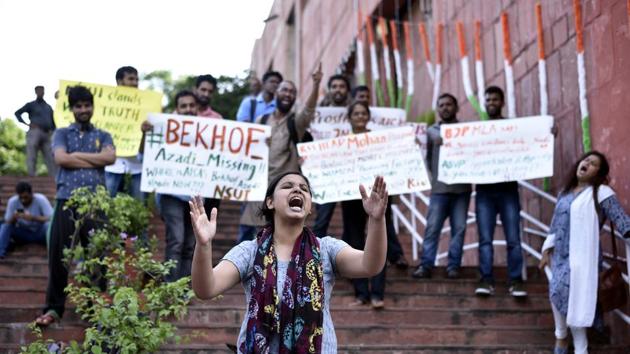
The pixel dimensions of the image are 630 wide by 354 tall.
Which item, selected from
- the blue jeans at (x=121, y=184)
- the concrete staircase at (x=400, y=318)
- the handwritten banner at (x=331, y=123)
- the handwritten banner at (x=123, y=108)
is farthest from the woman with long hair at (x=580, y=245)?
the handwritten banner at (x=123, y=108)

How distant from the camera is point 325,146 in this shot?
8531mm

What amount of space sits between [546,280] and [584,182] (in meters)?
1.56

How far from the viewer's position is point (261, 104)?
396 inches

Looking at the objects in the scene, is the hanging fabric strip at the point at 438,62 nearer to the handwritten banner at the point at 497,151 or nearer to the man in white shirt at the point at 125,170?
the handwritten banner at the point at 497,151

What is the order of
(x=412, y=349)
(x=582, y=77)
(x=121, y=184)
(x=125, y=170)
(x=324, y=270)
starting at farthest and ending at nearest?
(x=121, y=184) → (x=125, y=170) → (x=582, y=77) → (x=412, y=349) → (x=324, y=270)

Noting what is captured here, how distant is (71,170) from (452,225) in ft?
11.6

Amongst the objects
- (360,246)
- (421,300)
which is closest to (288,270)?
(360,246)

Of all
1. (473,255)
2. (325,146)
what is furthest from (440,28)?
(325,146)

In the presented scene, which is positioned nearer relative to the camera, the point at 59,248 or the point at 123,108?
the point at 59,248

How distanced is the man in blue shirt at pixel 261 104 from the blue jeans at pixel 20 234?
8.43ft

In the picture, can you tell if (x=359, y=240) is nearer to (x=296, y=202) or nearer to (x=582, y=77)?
(x=582, y=77)

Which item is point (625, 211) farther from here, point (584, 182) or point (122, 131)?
point (122, 131)

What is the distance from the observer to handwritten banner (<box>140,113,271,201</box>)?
8297 mm

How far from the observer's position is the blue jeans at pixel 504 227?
810 centimetres
